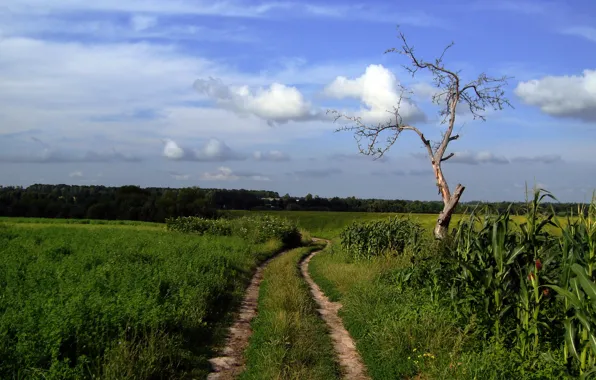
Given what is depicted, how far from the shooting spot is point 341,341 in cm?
1026

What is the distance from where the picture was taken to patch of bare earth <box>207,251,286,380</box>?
A: 823cm

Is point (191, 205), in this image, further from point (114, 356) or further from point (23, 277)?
point (114, 356)

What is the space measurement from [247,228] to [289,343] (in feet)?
101

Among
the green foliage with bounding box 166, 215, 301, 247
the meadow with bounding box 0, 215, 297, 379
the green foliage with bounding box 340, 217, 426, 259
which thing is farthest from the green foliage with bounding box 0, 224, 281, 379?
the green foliage with bounding box 166, 215, 301, 247

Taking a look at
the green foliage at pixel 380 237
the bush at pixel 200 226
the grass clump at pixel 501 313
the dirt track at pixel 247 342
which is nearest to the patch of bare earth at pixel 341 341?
the dirt track at pixel 247 342

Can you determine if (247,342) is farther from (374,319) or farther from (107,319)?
(107,319)

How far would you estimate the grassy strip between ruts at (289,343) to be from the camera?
25.7 ft

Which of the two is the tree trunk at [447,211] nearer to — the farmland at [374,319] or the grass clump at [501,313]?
the farmland at [374,319]

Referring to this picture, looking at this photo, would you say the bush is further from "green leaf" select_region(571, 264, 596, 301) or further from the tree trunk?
"green leaf" select_region(571, 264, 596, 301)

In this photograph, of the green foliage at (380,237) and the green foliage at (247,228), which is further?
the green foliage at (247,228)

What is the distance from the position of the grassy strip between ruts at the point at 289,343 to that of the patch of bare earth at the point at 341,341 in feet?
0.56

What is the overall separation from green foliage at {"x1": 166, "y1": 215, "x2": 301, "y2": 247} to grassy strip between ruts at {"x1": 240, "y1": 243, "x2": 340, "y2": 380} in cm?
2415

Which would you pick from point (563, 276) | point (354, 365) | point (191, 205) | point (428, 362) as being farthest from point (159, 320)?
point (191, 205)

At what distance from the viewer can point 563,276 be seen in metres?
7.15
